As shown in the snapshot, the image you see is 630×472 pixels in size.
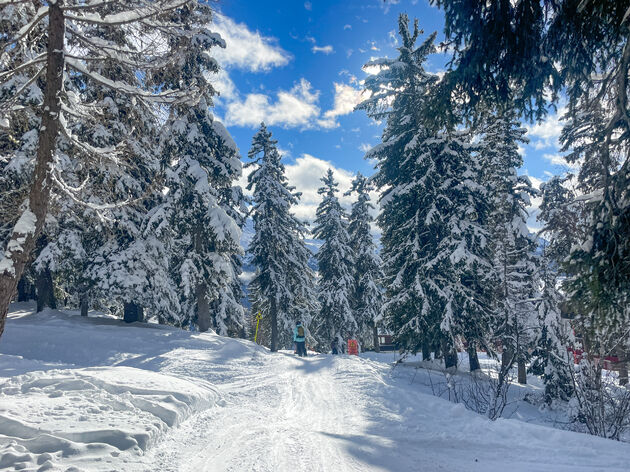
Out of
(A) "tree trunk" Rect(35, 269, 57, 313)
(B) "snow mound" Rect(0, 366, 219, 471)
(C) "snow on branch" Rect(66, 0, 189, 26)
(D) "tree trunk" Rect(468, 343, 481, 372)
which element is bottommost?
(D) "tree trunk" Rect(468, 343, 481, 372)

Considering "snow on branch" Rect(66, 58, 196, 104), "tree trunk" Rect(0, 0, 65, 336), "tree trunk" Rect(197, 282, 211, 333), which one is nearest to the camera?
"tree trunk" Rect(0, 0, 65, 336)

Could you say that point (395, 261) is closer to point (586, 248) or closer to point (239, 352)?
point (239, 352)

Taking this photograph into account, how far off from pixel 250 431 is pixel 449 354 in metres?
11.1

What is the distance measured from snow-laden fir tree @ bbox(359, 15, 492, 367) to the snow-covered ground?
5.12m

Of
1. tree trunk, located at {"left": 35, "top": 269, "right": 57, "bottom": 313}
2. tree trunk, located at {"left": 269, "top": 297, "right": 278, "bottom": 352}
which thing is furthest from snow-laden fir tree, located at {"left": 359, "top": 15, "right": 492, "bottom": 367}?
tree trunk, located at {"left": 35, "top": 269, "right": 57, "bottom": 313}

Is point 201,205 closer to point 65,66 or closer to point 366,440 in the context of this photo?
point 65,66

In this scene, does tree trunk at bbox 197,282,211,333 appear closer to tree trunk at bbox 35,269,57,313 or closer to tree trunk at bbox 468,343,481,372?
tree trunk at bbox 35,269,57,313

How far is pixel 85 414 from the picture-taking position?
4.40 m

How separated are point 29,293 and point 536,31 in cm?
2430

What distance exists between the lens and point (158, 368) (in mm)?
9609

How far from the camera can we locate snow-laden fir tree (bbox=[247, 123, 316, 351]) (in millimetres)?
21344

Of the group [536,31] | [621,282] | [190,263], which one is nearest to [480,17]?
[536,31]

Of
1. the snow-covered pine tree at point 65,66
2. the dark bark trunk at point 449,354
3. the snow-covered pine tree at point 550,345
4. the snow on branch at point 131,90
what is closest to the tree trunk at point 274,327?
the dark bark trunk at point 449,354

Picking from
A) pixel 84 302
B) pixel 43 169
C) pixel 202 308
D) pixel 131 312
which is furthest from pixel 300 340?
pixel 43 169
